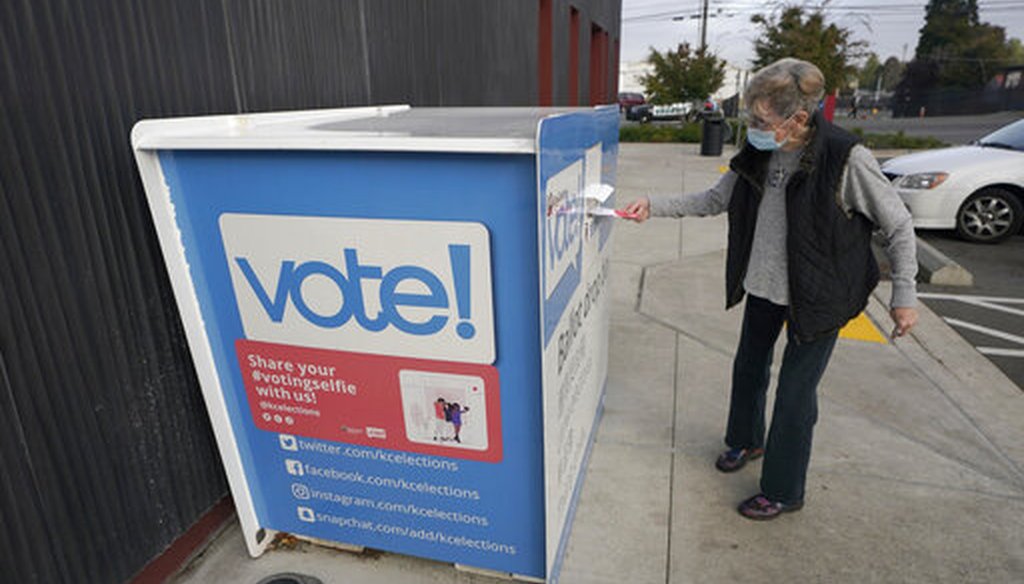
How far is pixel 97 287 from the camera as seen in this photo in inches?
79.4

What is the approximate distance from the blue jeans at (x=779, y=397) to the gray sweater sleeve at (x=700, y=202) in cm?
45

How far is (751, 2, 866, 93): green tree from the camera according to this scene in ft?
65.4

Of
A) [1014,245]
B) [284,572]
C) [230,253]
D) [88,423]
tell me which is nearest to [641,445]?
[284,572]

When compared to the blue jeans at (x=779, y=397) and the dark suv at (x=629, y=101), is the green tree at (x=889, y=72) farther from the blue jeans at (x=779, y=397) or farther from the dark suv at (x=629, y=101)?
the blue jeans at (x=779, y=397)

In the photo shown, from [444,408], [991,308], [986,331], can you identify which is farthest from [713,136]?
[444,408]

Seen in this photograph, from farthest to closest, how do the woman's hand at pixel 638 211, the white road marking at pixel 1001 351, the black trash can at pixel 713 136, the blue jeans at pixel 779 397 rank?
the black trash can at pixel 713 136, the white road marking at pixel 1001 351, the woman's hand at pixel 638 211, the blue jeans at pixel 779 397

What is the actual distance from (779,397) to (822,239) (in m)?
0.70

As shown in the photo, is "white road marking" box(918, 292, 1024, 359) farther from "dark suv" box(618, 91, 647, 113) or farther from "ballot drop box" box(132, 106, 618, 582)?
"dark suv" box(618, 91, 647, 113)

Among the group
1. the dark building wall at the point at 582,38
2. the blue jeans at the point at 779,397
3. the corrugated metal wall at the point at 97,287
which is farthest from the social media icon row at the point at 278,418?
the dark building wall at the point at 582,38

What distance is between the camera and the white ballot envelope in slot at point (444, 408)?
6.61ft

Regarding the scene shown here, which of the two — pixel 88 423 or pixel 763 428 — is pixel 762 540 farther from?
pixel 88 423

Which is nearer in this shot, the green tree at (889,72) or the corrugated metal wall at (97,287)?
the corrugated metal wall at (97,287)

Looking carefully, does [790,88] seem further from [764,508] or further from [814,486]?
[814,486]

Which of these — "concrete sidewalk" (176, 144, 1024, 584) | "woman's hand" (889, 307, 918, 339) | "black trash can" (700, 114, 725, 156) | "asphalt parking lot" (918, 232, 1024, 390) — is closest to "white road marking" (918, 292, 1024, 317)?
"asphalt parking lot" (918, 232, 1024, 390)
